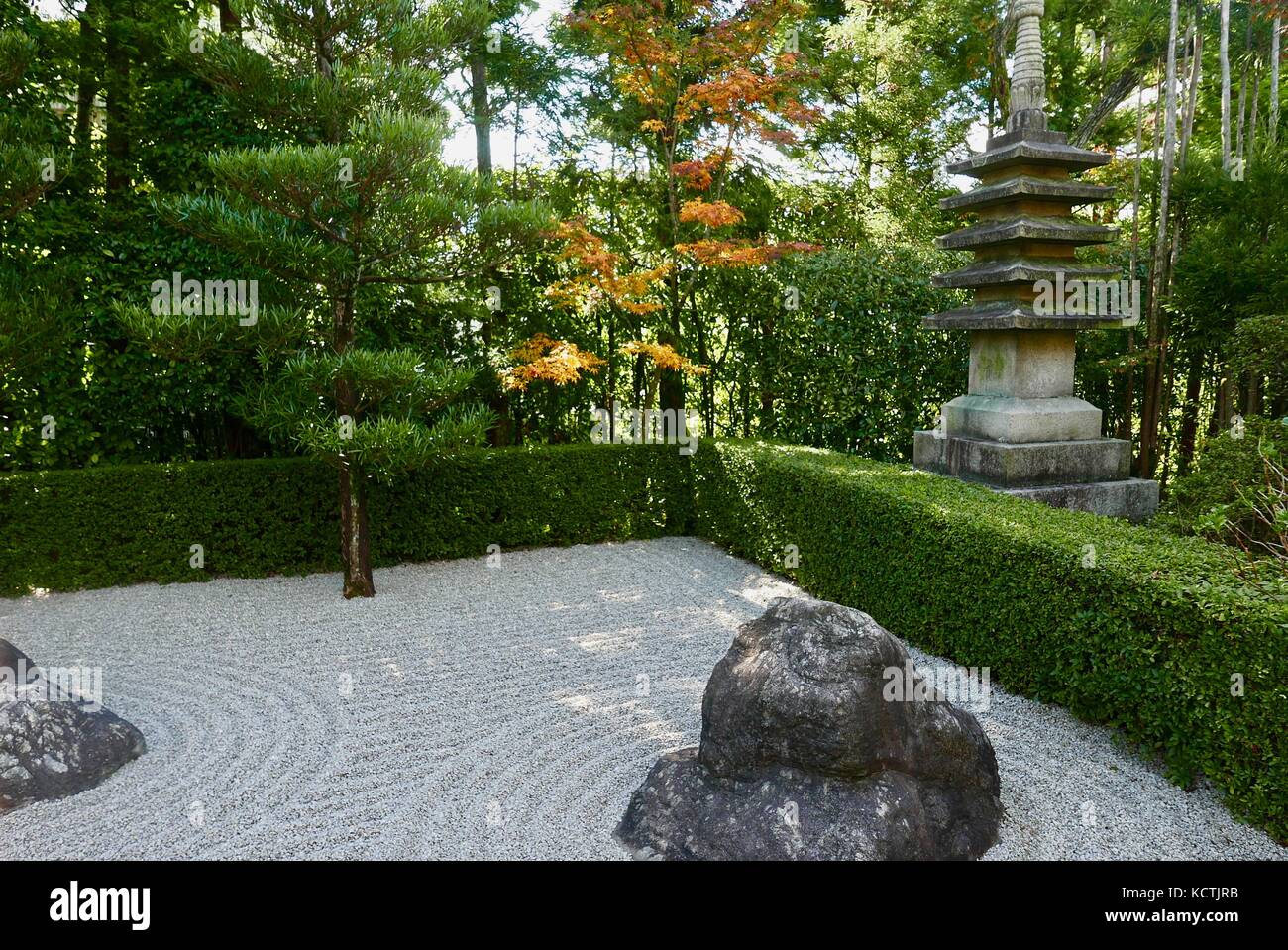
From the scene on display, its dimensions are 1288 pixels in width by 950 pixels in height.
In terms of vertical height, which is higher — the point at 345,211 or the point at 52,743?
the point at 345,211

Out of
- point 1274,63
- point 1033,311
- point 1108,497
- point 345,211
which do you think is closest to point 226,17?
point 345,211

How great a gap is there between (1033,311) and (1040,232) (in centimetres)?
61

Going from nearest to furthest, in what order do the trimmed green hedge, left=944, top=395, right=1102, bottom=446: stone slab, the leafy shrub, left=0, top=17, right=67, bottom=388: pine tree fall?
the trimmed green hedge
the leafy shrub
left=0, top=17, right=67, bottom=388: pine tree
left=944, top=395, right=1102, bottom=446: stone slab

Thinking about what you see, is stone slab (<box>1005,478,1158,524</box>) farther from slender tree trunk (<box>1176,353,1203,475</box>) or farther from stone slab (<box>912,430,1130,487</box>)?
slender tree trunk (<box>1176,353,1203,475</box>)

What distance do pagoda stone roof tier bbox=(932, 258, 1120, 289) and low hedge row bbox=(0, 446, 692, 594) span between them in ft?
10.8

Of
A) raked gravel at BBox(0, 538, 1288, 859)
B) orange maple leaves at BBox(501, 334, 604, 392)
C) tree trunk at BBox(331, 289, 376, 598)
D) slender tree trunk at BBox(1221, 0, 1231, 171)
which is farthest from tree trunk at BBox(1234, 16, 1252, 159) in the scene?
tree trunk at BBox(331, 289, 376, 598)

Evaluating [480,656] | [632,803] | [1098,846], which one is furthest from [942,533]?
[480,656]

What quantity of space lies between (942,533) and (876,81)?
8576mm

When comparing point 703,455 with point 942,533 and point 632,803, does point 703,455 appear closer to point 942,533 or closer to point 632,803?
point 942,533

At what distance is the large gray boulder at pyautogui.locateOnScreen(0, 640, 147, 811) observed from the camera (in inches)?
145

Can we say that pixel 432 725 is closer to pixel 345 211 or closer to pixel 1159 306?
pixel 345 211

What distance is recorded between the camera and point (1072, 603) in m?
4.14

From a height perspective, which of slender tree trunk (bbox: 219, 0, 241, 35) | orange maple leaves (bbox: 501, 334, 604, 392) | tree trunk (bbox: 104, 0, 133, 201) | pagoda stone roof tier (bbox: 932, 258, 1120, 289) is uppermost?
slender tree trunk (bbox: 219, 0, 241, 35)

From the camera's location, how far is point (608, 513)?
841 cm
